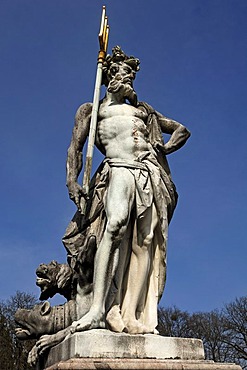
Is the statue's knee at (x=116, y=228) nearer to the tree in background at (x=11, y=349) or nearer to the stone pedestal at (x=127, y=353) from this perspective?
the stone pedestal at (x=127, y=353)

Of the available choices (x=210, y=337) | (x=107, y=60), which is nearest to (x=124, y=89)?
(x=107, y=60)

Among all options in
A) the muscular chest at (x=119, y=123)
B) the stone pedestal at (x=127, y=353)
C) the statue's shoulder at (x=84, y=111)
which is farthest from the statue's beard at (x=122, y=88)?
the stone pedestal at (x=127, y=353)

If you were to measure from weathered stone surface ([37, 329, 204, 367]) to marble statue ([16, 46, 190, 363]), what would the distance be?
7.7 inches

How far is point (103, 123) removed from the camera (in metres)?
6.79

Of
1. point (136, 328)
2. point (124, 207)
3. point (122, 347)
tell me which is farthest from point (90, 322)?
point (124, 207)

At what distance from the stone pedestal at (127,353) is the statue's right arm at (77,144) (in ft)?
6.79

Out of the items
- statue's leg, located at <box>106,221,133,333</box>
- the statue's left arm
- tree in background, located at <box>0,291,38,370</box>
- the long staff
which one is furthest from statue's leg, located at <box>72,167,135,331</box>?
tree in background, located at <box>0,291,38,370</box>

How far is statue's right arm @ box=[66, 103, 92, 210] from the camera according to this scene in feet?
21.6

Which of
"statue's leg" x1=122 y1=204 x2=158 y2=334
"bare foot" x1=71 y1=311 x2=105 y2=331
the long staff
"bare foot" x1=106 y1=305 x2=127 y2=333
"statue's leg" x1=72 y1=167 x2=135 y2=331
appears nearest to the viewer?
"bare foot" x1=71 y1=311 x2=105 y2=331

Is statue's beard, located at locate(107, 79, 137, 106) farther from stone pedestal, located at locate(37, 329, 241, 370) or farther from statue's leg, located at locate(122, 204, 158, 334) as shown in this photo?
stone pedestal, located at locate(37, 329, 241, 370)

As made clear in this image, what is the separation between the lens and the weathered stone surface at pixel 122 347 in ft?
16.4

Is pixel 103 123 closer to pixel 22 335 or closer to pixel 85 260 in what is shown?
pixel 85 260

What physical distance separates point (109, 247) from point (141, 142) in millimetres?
1625

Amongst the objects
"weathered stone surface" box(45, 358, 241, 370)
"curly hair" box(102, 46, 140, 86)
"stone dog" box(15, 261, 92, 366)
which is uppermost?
"curly hair" box(102, 46, 140, 86)
